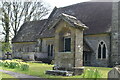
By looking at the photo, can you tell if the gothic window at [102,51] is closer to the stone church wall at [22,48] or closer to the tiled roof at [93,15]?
the tiled roof at [93,15]

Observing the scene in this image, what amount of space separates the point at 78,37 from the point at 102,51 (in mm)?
11898

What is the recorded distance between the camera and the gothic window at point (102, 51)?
24.6 m

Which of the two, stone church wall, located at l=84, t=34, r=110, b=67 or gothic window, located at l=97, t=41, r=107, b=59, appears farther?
gothic window, located at l=97, t=41, r=107, b=59

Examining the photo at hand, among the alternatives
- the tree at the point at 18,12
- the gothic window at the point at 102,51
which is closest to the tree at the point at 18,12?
the tree at the point at 18,12

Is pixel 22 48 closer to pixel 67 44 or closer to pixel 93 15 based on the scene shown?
pixel 93 15

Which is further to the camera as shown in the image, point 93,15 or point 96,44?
point 93,15

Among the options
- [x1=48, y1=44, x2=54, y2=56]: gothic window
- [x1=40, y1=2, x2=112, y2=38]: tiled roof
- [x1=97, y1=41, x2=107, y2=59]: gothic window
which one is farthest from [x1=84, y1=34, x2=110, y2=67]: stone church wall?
[x1=48, y1=44, x2=54, y2=56]: gothic window

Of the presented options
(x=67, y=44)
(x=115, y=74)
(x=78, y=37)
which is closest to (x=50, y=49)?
(x=67, y=44)

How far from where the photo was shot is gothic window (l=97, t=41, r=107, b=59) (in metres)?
24.6

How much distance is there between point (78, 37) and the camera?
13.7 meters

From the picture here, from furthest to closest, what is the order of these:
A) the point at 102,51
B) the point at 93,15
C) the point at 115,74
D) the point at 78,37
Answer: the point at 93,15, the point at 102,51, the point at 78,37, the point at 115,74

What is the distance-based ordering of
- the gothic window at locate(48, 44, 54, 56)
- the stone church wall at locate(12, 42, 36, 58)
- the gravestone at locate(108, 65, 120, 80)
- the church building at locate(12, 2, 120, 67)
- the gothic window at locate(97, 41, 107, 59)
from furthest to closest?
the stone church wall at locate(12, 42, 36, 58), the gothic window at locate(48, 44, 54, 56), the gothic window at locate(97, 41, 107, 59), the church building at locate(12, 2, 120, 67), the gravestone at locate(108, 65, 120, 80)

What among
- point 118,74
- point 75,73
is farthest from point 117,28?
point 118,74

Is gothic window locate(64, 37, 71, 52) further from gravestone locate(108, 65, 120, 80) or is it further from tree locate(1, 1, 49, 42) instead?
tree locate(1, 1, 49, 42)
